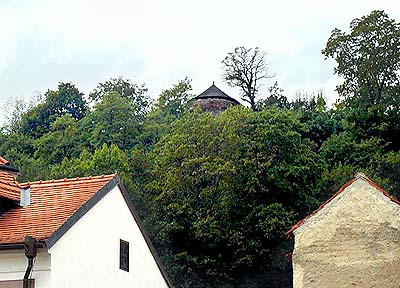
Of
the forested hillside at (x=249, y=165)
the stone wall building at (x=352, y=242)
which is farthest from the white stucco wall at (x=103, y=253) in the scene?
the forested hillside at (x=249, y=165)

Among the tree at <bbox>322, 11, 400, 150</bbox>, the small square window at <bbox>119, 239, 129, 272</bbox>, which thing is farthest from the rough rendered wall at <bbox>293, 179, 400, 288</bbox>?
the tree at <bbox>322, 11, 400, 150</bbox>

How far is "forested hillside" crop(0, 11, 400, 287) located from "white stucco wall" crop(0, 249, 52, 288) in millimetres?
25999

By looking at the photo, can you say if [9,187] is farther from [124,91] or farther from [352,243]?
[124,91]

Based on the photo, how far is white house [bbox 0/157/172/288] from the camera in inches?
692

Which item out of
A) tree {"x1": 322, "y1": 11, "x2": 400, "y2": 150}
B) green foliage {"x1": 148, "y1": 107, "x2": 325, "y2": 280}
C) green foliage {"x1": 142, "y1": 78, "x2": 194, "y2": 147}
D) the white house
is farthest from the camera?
green foliage {"x1": 142, "y1": 78, "x2": 194, "y2": 147}

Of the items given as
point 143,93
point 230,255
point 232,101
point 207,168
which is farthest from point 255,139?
point 143,93

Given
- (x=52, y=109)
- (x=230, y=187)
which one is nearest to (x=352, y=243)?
(x=230, y=187)

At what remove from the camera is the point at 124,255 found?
21.1m

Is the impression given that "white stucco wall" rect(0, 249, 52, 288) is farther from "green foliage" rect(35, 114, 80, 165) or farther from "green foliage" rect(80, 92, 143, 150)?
"green foliage" rect(35, 114, 80, 165)

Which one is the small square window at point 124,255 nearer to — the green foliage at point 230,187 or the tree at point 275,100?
the green foliage at point 230,187

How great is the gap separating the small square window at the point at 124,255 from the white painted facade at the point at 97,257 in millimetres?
131

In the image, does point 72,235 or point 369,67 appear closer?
point 72,235

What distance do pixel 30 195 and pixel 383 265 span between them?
370 inches

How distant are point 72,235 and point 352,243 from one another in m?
7.67
